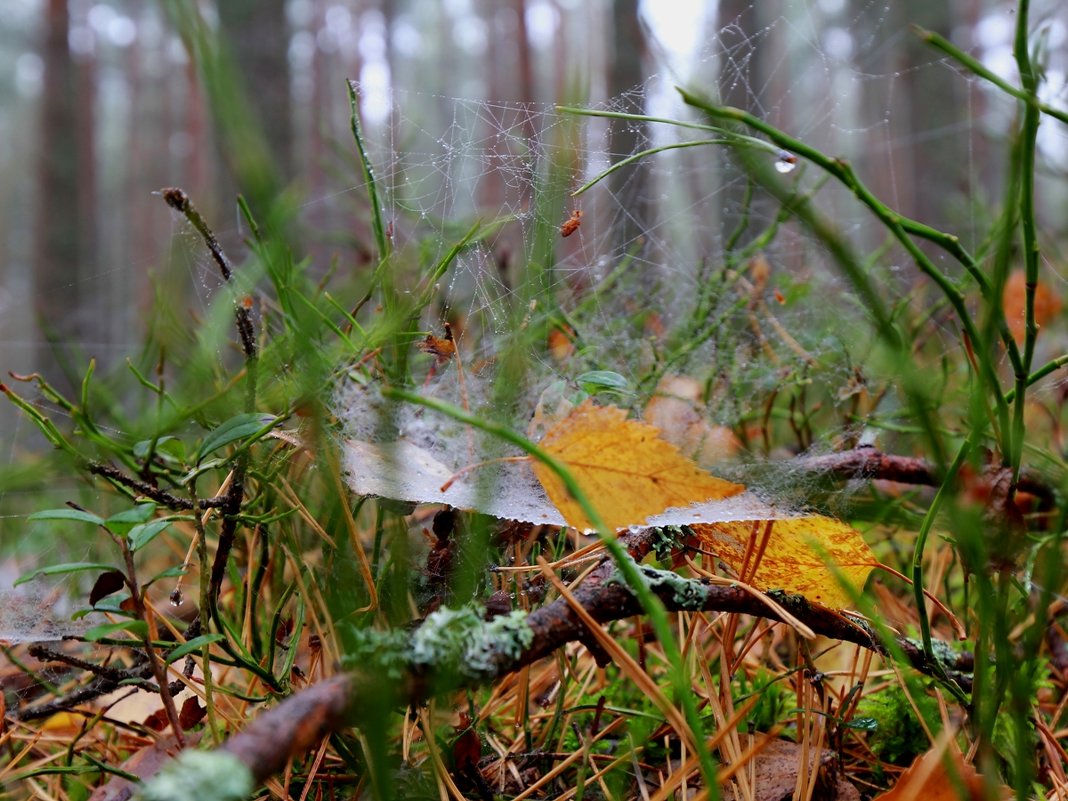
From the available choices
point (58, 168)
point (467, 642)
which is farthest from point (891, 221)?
point (58, 168)

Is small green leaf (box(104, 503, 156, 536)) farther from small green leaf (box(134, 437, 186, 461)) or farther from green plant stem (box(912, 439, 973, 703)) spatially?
green plant stem (box(912, 439, 973, 703))

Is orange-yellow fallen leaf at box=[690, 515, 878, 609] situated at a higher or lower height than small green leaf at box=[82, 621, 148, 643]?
lower

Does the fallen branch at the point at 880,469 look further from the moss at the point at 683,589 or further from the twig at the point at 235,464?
the twig at the point at 235,464

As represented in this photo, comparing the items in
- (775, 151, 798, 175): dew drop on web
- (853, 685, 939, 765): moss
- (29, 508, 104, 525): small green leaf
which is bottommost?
(853, 685, 939, 765): moss

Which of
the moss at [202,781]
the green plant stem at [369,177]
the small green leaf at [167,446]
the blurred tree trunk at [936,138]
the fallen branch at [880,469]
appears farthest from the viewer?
the blurred tree trunk at [936,138]

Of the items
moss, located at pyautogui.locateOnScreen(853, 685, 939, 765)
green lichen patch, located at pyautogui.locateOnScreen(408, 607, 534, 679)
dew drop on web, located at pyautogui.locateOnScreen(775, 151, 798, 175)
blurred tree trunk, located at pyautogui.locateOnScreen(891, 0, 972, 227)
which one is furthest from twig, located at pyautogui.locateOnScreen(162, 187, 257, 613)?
blurred tree trunk, located at pyautogui.locateOnScreen(891, 0, 972, 227)

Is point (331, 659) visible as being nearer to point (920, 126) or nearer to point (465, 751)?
point (465, 751)

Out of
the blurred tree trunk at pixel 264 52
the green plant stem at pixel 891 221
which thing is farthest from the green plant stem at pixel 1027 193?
the blurred tree trunk at pixel 264 52
